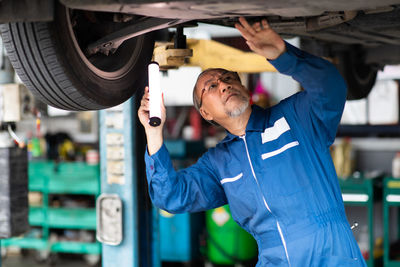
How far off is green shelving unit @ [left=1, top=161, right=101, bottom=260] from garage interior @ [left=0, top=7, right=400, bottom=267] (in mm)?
11

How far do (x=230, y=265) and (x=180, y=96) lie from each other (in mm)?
2229

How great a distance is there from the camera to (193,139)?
6754 millimetres

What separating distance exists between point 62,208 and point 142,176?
3.23 m

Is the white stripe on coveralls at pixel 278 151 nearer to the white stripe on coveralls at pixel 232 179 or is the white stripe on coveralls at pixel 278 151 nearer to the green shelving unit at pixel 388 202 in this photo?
the white stripe on coveralls at pixel 232 179

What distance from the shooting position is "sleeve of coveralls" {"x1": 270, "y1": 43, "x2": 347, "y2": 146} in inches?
74.2

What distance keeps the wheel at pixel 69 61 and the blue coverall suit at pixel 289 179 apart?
12.9 inches

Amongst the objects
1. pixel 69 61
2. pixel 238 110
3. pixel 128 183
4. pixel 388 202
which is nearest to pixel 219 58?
pixel 128 183

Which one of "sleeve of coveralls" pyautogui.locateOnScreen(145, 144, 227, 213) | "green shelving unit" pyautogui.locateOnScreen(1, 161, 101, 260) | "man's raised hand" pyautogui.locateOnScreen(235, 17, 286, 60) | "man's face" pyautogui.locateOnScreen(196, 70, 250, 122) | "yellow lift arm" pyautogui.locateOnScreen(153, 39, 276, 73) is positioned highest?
"yellow lift arm" pyautogui.locateOnScreen(153, 39, 276, 73)

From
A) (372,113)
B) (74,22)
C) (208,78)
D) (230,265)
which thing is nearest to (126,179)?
(208,78)

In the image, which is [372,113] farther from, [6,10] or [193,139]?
[6,10]

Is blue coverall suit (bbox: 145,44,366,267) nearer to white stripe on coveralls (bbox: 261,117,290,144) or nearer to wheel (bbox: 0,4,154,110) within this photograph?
white stripe on coveralls (bbox: 261,117,290,144)

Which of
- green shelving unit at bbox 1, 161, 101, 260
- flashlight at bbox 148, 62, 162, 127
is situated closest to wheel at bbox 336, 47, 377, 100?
flashlight at bbox 148, 62, 162, 127

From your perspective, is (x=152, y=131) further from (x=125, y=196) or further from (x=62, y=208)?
(x=62, y=208)

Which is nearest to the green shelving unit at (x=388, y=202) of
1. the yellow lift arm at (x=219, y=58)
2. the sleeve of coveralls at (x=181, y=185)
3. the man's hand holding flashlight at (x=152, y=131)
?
the yellow lift arm at (x=219, y=58)
